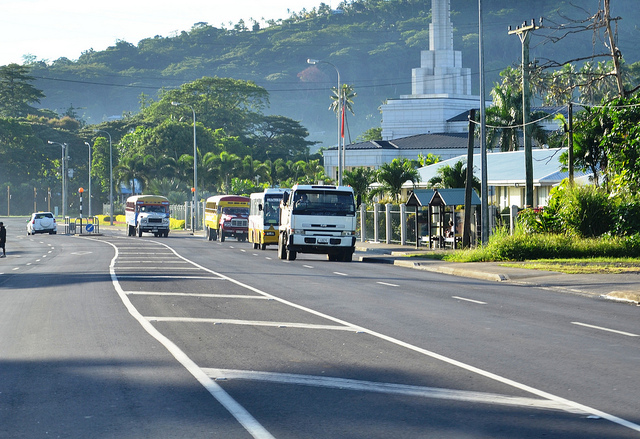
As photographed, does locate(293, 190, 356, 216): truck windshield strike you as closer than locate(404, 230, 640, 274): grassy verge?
No

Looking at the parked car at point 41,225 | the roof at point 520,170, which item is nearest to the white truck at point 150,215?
the parked car at point 41,225

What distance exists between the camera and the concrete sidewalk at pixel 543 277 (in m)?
19.9

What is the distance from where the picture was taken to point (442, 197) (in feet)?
121

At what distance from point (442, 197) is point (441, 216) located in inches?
92.8

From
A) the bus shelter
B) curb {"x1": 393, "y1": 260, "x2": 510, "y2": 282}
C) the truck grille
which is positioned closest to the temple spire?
the truck grille

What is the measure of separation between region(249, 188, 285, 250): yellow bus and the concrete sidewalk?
8.71 m

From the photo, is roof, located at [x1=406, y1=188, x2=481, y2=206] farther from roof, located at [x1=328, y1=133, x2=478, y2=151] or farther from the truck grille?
roof, located at [x1=328, y1=133, x2=478, y2=151]

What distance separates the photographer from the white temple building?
399 ft

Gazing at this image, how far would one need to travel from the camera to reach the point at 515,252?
29.7m

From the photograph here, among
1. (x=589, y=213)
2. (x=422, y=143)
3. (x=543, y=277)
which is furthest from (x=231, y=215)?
(x=422, y=143)

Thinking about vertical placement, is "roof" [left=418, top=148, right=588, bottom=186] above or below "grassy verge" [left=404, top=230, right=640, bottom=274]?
above

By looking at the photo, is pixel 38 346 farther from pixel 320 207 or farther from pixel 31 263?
pixel 31 263

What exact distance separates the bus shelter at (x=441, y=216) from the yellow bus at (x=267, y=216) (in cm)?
603

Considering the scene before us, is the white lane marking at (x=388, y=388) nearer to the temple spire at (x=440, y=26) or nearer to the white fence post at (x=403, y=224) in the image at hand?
the white fence post at (x=403, y=224)
